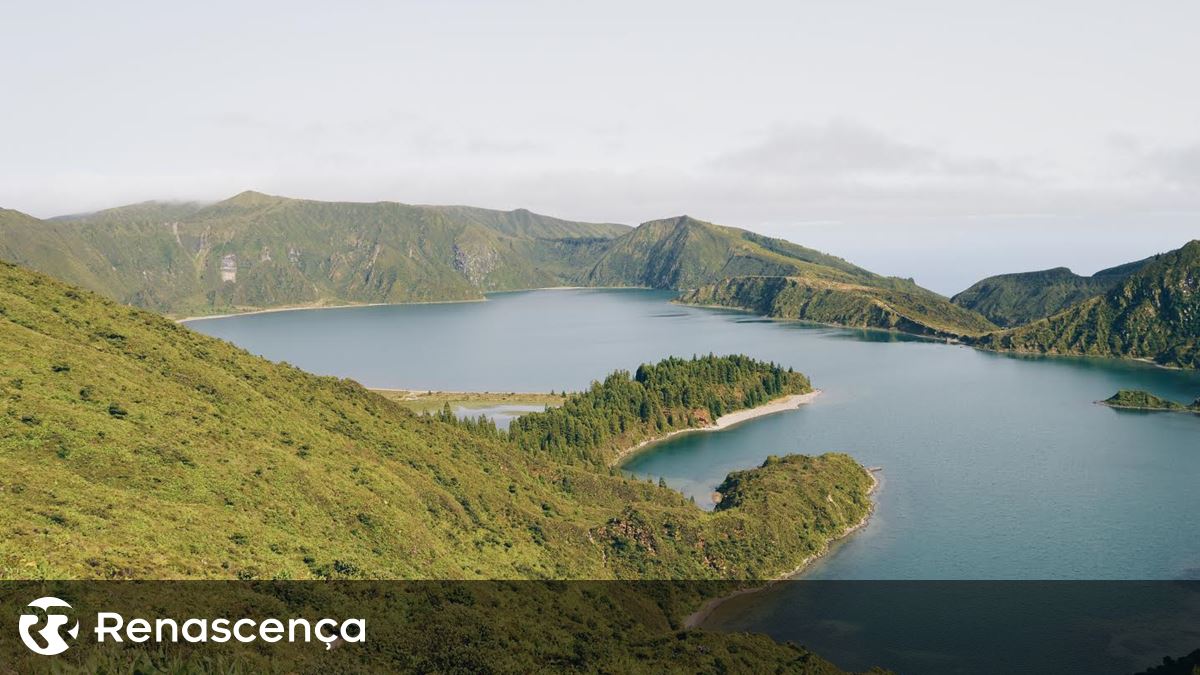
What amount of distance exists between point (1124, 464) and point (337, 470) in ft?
606

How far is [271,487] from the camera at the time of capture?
89938 millimetres

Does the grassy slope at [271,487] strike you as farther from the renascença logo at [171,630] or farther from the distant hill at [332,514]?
the renascença logo at [171,630]

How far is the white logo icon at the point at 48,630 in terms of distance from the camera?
139ft

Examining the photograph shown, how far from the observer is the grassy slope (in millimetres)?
68438

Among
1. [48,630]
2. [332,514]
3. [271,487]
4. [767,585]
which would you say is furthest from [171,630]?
[767,585]

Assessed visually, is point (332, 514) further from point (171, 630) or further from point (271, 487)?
point (171, 630)

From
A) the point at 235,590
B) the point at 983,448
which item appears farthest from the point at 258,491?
the point at 983,448

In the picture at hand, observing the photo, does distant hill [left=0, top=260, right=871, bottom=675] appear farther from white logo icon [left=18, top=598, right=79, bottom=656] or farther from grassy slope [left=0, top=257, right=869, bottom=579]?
white logo icon [left=18, top=598, right=79, bottom=656]
